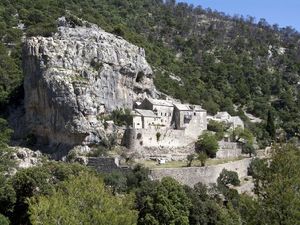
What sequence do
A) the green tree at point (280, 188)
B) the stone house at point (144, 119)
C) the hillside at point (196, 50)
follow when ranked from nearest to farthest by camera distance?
the green tree at point (280, 188) < the stone house at point (144, 119) < the hillside at point (196, 50)

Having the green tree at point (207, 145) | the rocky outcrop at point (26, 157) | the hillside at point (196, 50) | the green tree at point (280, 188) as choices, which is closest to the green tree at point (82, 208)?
the green tree at point (280, 188)

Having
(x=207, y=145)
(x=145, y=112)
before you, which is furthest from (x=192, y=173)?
(x=145, y=112)

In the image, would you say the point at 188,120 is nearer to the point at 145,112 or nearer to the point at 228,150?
the point at 145,112

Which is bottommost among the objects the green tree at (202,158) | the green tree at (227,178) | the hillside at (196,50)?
the green tree at (227,178)

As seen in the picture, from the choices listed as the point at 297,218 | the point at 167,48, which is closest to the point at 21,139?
the point at 297,218

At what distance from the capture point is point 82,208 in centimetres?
2931

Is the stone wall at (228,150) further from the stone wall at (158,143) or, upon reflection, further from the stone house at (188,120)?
the stone wall at (158,143)

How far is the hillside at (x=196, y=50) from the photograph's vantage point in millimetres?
94438

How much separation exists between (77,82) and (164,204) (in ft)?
81.6

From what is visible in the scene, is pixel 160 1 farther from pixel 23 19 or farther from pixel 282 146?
pixel 282 146

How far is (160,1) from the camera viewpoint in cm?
19062

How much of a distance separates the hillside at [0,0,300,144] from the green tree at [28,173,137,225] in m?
49.0

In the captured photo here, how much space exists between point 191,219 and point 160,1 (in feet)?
489

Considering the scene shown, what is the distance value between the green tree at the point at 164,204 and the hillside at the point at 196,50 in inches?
1368
